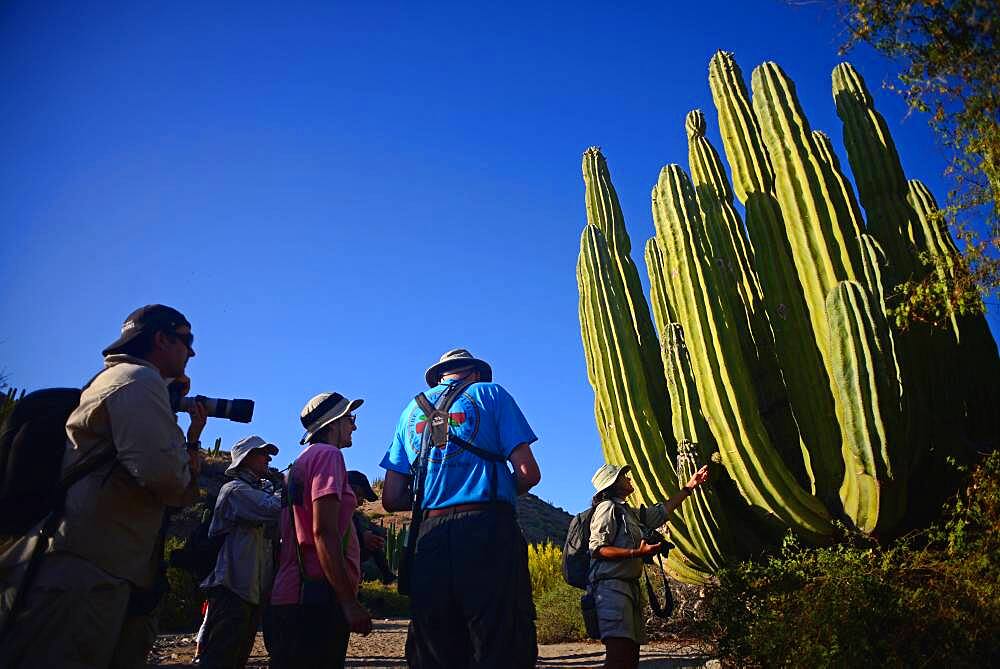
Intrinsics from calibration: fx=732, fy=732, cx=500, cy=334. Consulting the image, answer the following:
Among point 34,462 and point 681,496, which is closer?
point 34,462

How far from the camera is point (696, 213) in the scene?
6.66 metres

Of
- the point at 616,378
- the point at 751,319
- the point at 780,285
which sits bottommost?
the point at 616,378

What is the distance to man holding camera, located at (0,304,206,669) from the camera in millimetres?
1987

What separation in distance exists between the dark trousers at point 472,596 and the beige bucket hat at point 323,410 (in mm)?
839

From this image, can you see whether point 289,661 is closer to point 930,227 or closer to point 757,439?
point 757,439

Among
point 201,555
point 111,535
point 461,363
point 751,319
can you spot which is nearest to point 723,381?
point 751,319

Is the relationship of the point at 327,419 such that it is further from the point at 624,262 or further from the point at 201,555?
the point at 624,262

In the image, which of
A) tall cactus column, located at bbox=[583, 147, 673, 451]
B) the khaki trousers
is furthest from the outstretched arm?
the khaki trousers

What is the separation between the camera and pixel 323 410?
3.34 metres

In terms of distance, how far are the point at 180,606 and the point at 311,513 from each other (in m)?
9.63

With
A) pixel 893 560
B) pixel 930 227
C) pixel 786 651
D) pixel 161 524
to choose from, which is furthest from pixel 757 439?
pixel 161 524

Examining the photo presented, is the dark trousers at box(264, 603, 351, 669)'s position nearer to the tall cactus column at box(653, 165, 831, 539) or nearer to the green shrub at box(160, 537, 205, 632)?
the tall cactus column at box(653, 165, 831, 539)

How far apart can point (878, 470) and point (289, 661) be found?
13.6 feet

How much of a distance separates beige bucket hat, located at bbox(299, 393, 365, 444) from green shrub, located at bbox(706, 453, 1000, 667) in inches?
105
